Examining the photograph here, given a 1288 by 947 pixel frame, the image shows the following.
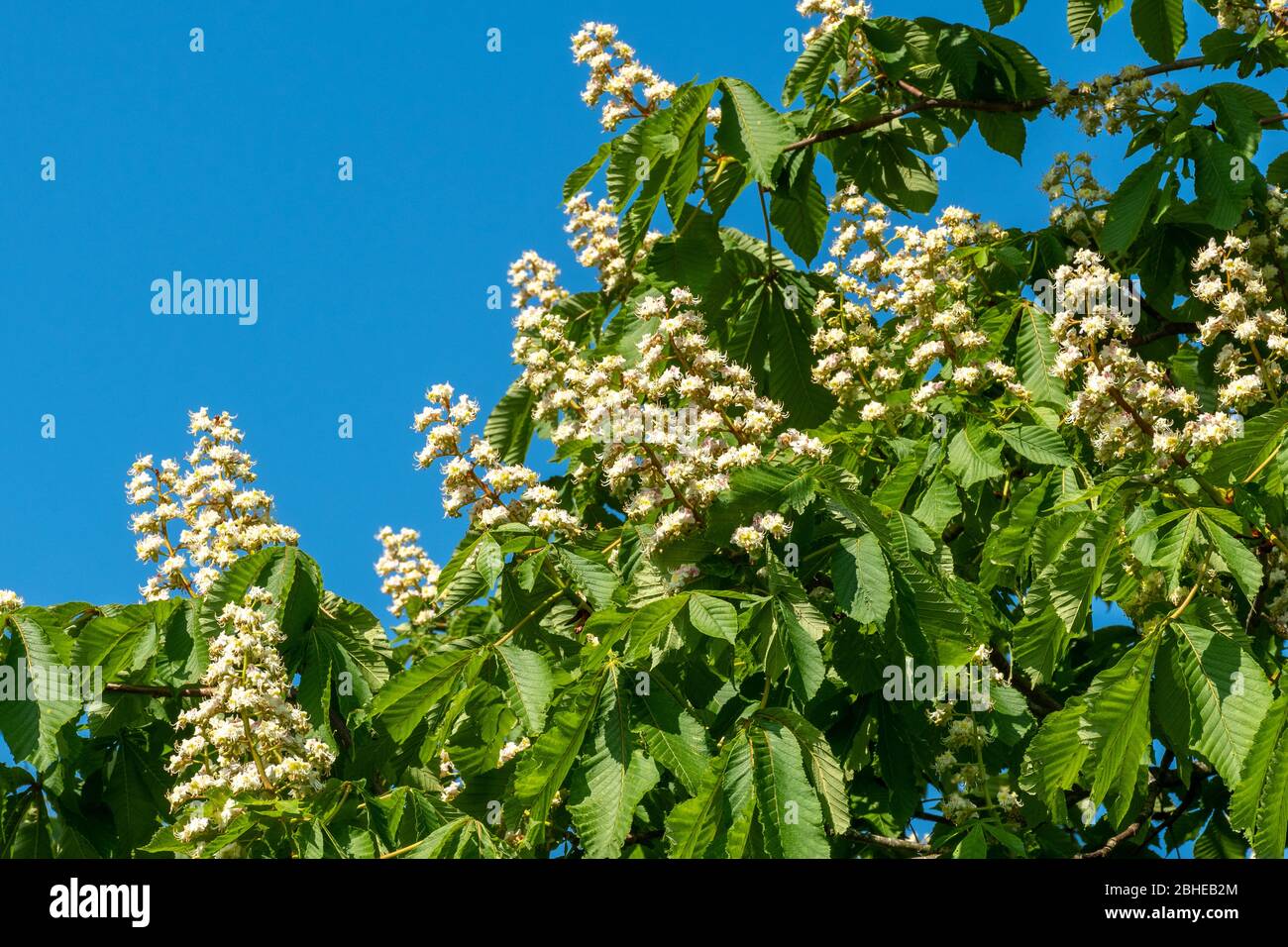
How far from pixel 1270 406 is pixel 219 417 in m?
3.85

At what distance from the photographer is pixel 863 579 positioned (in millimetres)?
4066

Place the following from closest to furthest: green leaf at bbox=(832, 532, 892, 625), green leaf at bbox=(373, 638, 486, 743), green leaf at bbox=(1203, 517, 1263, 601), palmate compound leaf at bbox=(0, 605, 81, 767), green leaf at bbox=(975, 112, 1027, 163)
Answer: green leaf at bbox=(1203, 517, 1263, 601), green leaf at bbox=(832, 532, 892, 625), green leaf at bbox=(373, 638, 486, 743), palmate compound leaf at bbox=(0, 605, 81, 767), green leaf at bbox=(975, 112, 1027, 163)

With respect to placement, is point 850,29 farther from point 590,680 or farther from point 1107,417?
point 590,680

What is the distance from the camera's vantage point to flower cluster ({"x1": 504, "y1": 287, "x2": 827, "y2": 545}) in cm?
430

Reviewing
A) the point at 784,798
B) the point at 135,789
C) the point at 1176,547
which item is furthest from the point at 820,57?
the point at 135,789

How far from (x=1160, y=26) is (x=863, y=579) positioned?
3.22m

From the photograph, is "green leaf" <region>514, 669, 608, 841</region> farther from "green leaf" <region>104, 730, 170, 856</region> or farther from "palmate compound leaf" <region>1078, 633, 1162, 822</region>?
"green leaf" <region>104, 730, 170, 856</region>

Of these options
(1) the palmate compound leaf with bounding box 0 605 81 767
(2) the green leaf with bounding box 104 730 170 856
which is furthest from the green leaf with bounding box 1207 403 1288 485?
(2) the green leaf with bounding box 104 730 170 856

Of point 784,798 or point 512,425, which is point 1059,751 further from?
point 512,425

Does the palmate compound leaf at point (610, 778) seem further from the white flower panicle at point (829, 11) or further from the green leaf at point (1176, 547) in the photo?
the white flower panicle at point (829, 11)

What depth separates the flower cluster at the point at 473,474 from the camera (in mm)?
4805

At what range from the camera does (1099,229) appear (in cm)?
614

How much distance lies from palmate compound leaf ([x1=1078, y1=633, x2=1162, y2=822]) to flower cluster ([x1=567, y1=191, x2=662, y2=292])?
11.7 feet
